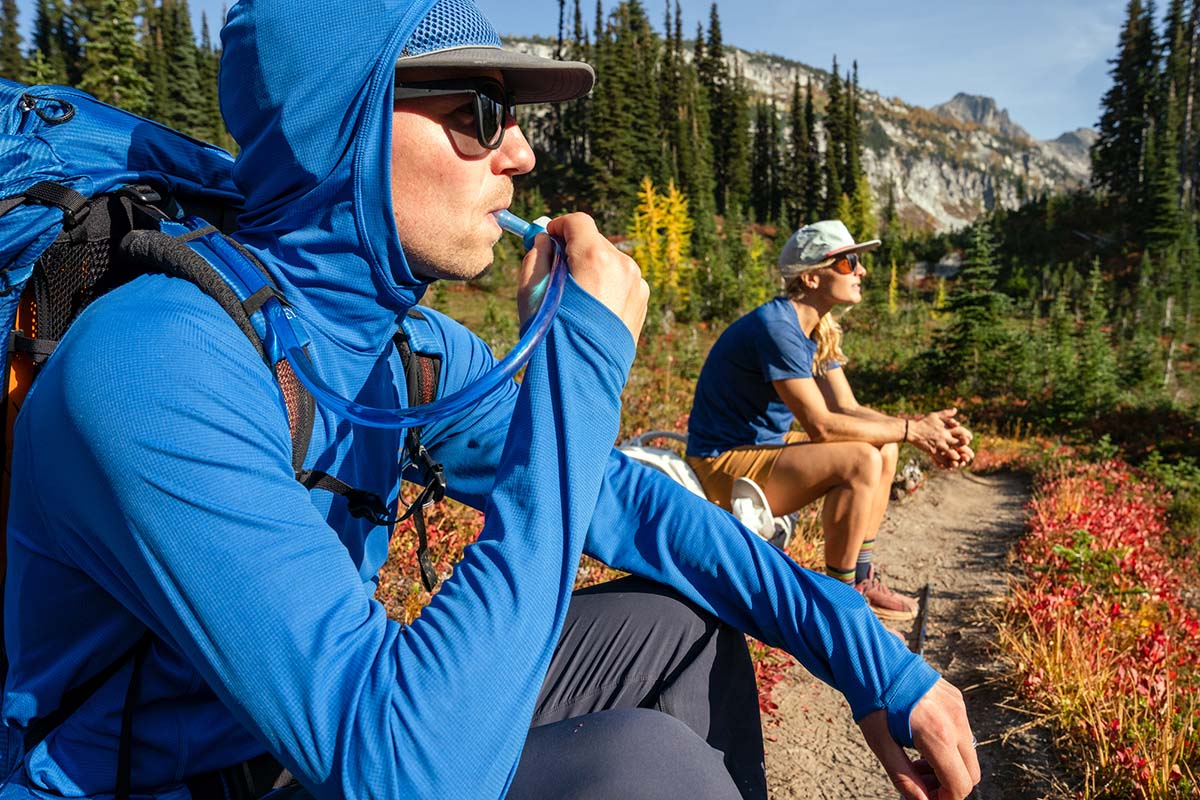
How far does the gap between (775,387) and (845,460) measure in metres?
0.64

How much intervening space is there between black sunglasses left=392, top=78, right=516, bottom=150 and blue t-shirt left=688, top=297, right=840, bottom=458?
3.03 m

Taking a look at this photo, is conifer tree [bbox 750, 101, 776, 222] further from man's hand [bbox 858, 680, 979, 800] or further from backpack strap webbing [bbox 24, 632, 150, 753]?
backpack strap webbing [bbox 24, 632, 150, 753]

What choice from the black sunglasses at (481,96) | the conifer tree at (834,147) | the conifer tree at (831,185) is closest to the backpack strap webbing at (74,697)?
the black sunglasses at (481,96)

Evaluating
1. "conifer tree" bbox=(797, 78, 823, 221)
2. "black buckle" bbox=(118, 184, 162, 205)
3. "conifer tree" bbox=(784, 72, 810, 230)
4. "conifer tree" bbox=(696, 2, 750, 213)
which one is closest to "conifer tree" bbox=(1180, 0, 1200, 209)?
"conifer tree" bbox=(797, 78, 823, 221)

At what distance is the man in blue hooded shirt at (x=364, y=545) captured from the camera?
106 cm

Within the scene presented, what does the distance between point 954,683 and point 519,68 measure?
386cm

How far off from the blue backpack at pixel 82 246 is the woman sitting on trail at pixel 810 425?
3.14 m

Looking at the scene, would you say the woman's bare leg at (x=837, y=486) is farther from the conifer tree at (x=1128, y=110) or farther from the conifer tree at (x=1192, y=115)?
the conifer tree at (x=1192, y=115)

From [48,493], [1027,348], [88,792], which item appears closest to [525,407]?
[48,493]

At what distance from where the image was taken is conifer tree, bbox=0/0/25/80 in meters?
53.6

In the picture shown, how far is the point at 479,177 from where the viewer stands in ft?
5.33

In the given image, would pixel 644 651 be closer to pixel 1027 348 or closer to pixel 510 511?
pixel 510 511

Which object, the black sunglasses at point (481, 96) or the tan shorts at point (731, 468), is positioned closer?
the black sunglasses at point (481, 96)

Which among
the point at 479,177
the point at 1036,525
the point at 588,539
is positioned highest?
the point at 479,177
